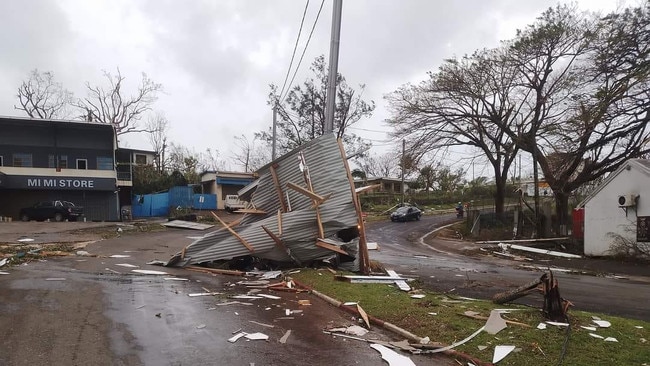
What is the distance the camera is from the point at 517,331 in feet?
19.3

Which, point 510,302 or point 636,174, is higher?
point 636,174

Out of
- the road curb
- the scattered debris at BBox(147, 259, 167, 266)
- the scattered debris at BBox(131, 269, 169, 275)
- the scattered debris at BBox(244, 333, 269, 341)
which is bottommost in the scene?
the scattered debris at BBox(147, 259, 167, 266)

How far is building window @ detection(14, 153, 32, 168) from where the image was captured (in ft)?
116

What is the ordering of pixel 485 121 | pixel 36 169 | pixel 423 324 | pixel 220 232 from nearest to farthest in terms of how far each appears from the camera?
1. pixel 423 324
2. pixel 220 232
3. pixel 485 121
4. pixel 36 169

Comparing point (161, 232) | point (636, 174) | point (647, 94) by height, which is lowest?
point (161, 232)

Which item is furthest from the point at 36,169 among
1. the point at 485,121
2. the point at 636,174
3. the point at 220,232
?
the point at 636,174

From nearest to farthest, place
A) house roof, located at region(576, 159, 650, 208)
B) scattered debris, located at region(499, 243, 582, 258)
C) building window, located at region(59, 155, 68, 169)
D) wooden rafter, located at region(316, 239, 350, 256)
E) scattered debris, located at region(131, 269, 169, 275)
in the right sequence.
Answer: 1. scattered debris, located at region(131, 269, 169, 275)
2. wooden rafter, located at region(316, 239, 350, 256)
3. house roof, located at region(576, 159, 650, 208)
4. scattered debris, located at region(499, 243, 582, 258)
5. building window, located at region(59, 155, 68, 169)

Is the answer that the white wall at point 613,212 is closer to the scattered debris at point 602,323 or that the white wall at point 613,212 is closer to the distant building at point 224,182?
the scattered debris at point 602,323

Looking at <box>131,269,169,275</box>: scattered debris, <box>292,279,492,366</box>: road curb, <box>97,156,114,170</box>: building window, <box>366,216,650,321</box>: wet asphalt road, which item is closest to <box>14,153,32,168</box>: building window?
<box>97,156,114,170</box>: building window

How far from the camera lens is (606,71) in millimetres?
18734

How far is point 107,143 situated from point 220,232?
1153 inches

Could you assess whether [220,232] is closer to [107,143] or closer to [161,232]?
[161,232]

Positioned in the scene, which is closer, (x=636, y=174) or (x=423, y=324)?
(x=423, y=324)

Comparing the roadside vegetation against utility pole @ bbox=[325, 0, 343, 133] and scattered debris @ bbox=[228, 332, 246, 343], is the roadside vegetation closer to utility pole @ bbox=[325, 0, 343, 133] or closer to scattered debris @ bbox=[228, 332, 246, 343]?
scattered debris @ bbox=[228, 332, 246, 343]
